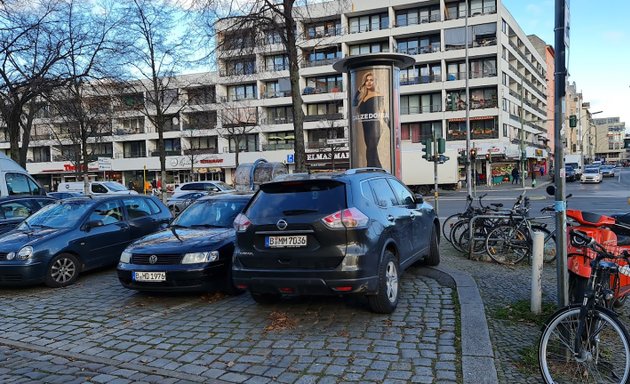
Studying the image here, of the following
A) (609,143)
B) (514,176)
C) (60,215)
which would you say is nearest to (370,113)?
(60,215)

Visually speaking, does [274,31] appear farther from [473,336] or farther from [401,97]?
[401,97]

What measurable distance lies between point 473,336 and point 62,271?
6.65 m

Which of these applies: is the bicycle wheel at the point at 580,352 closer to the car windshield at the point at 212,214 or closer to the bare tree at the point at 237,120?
the car windshield at the point at 212,214

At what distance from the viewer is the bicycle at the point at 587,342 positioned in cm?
349

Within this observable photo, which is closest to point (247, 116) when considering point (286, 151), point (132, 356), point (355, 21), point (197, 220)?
point (286, 151)

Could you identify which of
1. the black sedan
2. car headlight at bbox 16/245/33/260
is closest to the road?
the black sedan

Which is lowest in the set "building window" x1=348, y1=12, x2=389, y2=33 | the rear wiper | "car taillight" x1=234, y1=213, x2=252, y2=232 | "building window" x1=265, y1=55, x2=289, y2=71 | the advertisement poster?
"car taillight" x1=234, y1=213, x2=252, y2=232

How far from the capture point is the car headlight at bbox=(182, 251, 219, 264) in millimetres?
6570

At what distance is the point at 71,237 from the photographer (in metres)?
8.16

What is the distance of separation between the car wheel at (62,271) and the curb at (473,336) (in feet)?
20.0

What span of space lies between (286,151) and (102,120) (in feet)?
99.9

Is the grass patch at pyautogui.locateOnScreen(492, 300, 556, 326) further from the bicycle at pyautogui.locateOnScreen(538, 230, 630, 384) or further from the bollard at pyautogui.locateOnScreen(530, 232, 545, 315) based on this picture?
the bicycle at pyautogui.locateOnScreen(538, 230, 630, 384)

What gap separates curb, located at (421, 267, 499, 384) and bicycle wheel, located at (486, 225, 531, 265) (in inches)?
63.1

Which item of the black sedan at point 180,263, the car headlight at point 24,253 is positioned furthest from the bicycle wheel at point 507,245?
the car headlight at point 24,253
